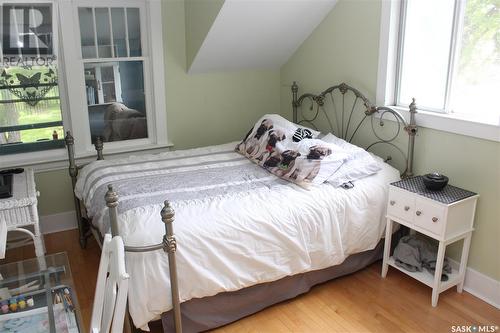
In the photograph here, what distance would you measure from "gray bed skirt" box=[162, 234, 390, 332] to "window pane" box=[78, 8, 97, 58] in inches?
91.5

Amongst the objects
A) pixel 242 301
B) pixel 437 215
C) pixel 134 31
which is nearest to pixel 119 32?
pixel 134 31

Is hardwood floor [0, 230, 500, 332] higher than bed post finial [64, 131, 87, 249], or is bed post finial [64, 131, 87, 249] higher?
bed post finial [64, 131, 87, 249]

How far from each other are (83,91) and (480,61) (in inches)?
115

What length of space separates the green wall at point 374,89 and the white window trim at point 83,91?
1.25m

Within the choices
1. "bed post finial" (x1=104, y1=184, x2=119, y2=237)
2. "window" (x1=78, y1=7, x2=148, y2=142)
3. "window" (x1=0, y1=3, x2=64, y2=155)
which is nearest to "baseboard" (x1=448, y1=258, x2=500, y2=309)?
"bed post finial" (x1=104, y1=184, x2=119, y2=237)

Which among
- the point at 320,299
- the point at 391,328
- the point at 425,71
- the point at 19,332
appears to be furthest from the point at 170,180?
the point at 425,71

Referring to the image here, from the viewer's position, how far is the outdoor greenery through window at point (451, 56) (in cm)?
261

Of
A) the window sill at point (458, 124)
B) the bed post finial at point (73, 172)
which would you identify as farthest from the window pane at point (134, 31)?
the window sill at point (458, 124)

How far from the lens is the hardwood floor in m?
2.49

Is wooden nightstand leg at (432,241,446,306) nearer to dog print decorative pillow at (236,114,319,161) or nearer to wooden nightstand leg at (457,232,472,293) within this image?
wooden nightstand leg at (457,232,472,293)

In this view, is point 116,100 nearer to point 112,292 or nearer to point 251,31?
point 251,31

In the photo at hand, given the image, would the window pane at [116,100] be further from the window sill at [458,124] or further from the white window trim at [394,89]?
the window sill at [458,124]

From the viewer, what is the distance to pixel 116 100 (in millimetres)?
3875

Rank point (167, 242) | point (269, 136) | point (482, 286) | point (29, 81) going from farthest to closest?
point (29, 81), point (269, 136), point (482, 286), point (167, 242)
